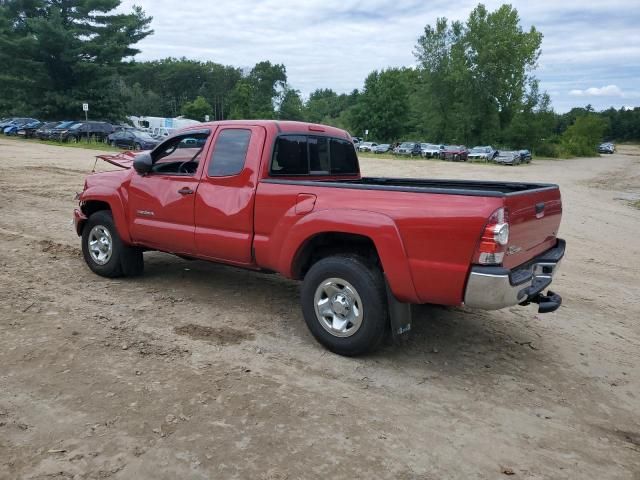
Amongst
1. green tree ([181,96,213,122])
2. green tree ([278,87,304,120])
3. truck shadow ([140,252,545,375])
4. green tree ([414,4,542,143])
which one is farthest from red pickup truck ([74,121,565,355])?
green tree ([278,87,304,120])

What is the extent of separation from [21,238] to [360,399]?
260 inches

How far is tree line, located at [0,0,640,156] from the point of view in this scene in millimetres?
48312

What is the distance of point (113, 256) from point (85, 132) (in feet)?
116

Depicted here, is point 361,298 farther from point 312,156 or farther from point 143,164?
point 143,164

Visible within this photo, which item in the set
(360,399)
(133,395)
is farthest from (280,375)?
(133,395)

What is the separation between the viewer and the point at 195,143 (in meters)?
5.50

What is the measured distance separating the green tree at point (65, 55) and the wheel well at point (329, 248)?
49848 mm

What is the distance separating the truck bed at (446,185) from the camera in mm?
3694

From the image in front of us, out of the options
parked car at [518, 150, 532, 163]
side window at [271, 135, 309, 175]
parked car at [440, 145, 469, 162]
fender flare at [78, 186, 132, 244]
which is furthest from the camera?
parked car at [518, 150, 532, 163]

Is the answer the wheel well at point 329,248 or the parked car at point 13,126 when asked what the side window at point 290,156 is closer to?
the wheel well at point 329,248

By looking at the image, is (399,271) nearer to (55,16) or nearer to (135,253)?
(135,253)

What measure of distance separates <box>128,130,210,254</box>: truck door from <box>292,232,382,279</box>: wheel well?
1.28 meters

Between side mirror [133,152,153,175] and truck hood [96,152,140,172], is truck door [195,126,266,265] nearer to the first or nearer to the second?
side mirror [133,152,153,175]

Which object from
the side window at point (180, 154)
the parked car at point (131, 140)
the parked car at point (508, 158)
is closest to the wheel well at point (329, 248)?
the side window at point (180, 154)
